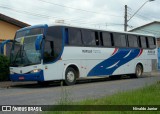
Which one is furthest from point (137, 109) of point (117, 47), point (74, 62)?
point (117, 47)

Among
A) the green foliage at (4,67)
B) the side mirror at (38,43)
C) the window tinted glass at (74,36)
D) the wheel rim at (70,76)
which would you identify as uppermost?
the window tinted glass at (74,36)

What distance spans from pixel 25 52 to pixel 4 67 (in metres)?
3.27

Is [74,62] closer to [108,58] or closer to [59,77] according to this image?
[59,77]

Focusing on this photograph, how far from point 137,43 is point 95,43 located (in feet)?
17.3

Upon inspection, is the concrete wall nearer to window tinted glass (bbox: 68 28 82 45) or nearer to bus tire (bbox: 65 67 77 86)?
window tinted glass (bbox: 68 28 82 45)

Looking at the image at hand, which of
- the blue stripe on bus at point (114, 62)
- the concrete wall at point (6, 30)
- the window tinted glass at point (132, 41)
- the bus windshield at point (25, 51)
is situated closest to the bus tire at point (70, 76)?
the blue stripe on bus at point (114, 62)

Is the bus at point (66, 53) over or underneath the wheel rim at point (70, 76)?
over

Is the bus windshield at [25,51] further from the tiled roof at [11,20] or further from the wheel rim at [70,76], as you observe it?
the tiled roof at [11,20]

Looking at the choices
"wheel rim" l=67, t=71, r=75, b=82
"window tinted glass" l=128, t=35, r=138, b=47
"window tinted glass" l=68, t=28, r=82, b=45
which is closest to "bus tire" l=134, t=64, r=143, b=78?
"window tinted glass" l=128, t=35, r=138, b=47

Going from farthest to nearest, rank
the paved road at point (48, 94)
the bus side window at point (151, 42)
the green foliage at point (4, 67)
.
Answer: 1. the bus side window at point (151, 42)
2. the green foliage at point (4, 67)
3. the paved road at point (48, 94)

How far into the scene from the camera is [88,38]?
2112 centimetres

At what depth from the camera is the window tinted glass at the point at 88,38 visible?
2080 cm

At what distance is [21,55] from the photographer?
1875cm

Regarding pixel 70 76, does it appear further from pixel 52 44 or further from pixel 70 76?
pixel 52 44
